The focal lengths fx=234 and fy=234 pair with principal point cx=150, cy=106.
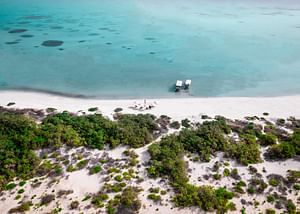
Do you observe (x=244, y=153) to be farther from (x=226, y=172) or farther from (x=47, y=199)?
(x=47, y=199)

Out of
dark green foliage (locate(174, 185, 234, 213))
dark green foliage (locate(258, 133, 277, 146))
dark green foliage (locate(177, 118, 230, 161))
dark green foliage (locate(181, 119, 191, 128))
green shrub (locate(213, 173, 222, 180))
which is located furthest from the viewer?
dark green foliage (locate(181, 119, 191, 128))

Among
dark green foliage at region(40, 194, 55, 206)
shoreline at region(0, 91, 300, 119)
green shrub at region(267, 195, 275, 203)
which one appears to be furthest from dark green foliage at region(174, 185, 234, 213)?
shoreline at region(0, 91, 300, 119)

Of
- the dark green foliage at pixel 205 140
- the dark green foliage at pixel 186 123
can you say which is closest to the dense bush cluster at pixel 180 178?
the dark green foliage at pixel 205 140

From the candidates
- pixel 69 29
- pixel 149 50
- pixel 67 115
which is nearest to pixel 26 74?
pixel 67 115

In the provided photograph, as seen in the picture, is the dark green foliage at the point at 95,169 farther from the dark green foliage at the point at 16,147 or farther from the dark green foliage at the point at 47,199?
the dark green foliage at the point at 16,147

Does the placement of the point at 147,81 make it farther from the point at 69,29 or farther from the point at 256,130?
the point at 69,29

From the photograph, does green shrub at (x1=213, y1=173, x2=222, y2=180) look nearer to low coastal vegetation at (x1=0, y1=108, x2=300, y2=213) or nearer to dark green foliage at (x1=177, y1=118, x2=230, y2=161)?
low coastal vegetation at (x1=0, y1=108, x2=300, y2=213)

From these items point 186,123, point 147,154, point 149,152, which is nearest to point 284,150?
point 186,123
